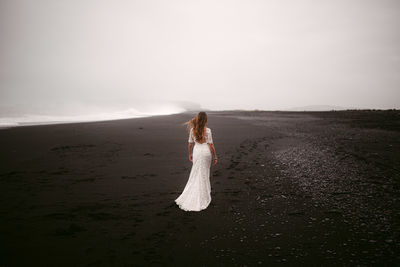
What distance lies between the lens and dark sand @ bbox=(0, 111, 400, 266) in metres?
4.30

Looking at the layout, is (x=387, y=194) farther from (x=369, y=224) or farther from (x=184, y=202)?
(x=184, y=202)

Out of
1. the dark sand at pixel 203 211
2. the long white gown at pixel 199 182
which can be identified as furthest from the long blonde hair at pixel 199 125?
the dark sand at pixel 203 211

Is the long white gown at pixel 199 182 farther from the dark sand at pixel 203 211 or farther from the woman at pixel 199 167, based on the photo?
the dark sand at pixel 203 211

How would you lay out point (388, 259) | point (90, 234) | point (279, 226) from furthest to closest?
1. point (279, 226)
2. point (90, 234)
3. point (388, 259)

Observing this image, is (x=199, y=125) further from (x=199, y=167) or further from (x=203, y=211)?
(x=203, y=211)

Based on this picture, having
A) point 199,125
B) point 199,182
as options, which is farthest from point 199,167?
point 199,125

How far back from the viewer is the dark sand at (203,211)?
430 cm

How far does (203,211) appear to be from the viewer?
20.1 ft

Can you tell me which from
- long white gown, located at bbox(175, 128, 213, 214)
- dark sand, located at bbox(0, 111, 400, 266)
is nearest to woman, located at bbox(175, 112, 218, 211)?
long white gown, located at bbox(175, 128, 213, 214)

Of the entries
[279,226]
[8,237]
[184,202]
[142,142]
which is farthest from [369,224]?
[142,142]

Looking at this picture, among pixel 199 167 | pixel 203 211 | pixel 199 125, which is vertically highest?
pixel 199 125

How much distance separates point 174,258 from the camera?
4.19 m

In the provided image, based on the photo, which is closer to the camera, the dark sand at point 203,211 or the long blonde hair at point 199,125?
the dark sand at point 203,211

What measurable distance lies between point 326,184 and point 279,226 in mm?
3537
